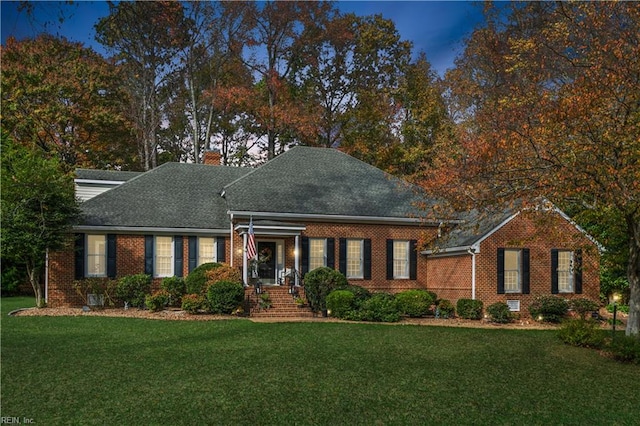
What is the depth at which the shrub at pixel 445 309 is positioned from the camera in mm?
21831

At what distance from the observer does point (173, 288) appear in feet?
71.6

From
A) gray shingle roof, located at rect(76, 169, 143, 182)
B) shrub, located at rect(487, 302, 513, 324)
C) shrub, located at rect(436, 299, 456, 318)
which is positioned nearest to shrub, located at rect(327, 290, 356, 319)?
shrub, located at rect(436, 299, 456, 318)

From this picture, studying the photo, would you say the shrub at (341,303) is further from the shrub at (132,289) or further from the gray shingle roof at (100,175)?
the gray shingle roof at (100,175)

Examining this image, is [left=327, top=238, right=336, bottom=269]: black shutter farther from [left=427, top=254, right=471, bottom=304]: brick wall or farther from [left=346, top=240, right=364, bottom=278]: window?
[left=427, top=254, right=471, bottom=304]: brick wall

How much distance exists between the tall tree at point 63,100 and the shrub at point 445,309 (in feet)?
76.6

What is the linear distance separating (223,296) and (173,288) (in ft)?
8.61

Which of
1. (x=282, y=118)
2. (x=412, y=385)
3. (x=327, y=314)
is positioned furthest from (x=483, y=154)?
(x=282, y=118)

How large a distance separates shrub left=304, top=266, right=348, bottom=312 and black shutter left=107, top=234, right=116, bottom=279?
25.2ft

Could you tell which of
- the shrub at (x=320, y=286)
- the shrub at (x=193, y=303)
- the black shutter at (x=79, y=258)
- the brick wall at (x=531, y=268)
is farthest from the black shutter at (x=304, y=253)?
the black shutter at (x=79, y=258)

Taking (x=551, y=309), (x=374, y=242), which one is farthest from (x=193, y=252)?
(x=551, y=309)

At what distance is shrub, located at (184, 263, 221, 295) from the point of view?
2130 cm

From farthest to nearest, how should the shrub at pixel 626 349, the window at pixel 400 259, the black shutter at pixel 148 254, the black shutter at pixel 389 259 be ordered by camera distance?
1. the window at pixel 400 259
2. the black shutter at pixel 389 259
3. the black shutter at pixel 148 254
4. the shrub at pixel 626 349

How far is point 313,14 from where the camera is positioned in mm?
39656

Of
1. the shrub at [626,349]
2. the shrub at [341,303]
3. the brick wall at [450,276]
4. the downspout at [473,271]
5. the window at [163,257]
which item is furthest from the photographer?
the window at [163,257]
